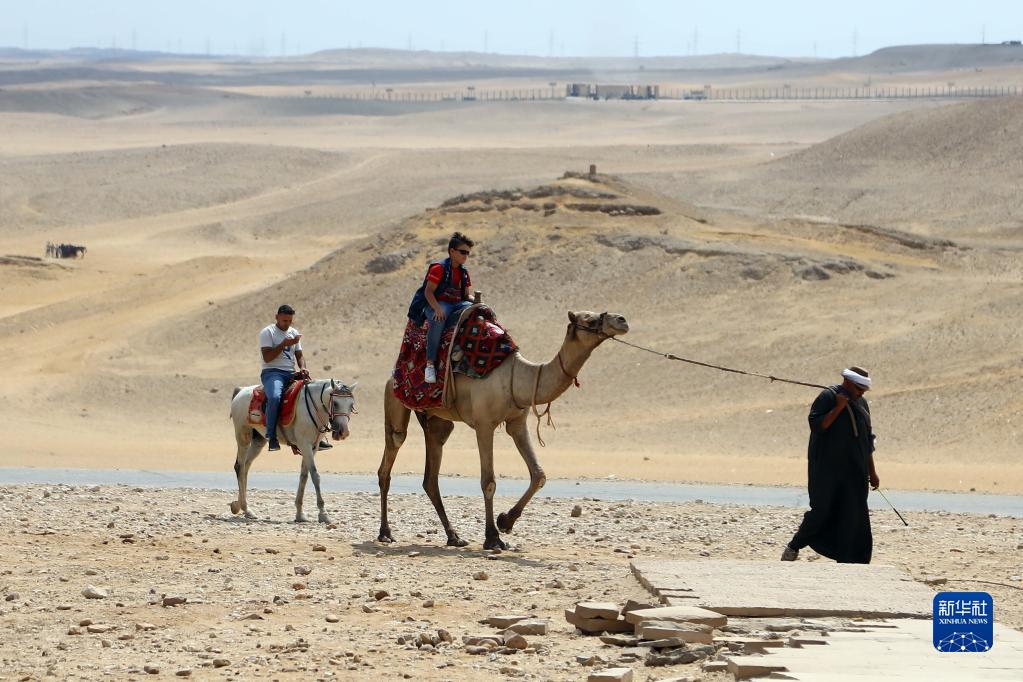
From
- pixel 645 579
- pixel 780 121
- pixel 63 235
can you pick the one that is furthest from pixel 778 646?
pixel 780 121

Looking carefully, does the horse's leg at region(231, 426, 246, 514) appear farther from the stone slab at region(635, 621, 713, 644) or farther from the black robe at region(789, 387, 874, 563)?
the stone slab at region(635, 621, 713, 644)

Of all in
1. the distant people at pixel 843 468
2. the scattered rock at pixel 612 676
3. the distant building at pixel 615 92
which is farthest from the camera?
the distant building at pixel 615 92

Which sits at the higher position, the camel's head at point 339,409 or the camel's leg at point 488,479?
the camel's head at point 339,409

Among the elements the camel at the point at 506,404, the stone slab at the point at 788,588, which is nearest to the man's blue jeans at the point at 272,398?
the camel at the point at 506,404

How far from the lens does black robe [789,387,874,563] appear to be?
13.3m

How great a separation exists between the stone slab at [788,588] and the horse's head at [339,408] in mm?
4235

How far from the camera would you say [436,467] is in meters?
15.4

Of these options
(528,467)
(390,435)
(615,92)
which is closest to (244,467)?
(390,435)

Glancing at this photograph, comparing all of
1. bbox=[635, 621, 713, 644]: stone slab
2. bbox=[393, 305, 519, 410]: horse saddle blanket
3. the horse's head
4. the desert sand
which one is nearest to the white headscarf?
the desert sand

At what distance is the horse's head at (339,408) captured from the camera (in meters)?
16.2

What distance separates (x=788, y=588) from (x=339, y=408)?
5.93 metres

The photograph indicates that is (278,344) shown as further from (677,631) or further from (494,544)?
(677,631)

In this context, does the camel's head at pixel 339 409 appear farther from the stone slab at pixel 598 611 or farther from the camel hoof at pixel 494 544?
the stone slab at pixel 598 611

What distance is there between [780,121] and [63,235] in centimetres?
7169
